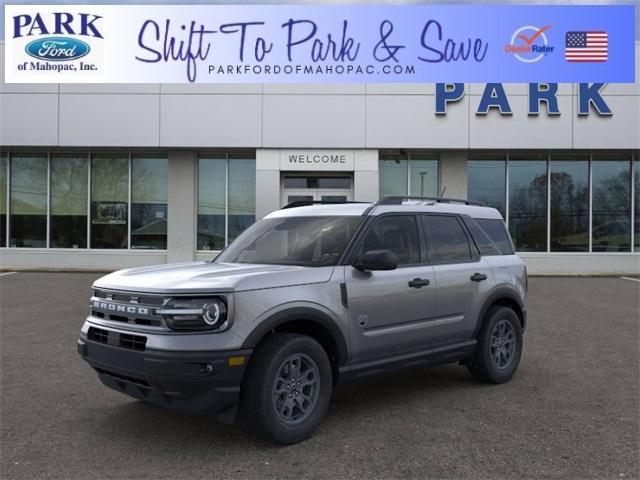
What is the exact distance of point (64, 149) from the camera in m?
18.4

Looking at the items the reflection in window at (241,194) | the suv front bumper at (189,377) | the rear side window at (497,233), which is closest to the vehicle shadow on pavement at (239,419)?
the suv front bumper at (189,377)

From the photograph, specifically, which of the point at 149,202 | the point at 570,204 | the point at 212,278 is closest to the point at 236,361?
Result: the point at 212,278

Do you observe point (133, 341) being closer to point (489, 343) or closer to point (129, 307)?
point (129, 307)

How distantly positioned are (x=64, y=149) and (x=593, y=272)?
1697 cm

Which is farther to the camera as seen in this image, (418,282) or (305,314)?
Result: (418,282)

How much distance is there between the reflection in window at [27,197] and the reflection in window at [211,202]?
5105 millimetres

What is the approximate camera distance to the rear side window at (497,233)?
257 inches

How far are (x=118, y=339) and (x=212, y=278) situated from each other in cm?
84

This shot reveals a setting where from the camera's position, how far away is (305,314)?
4.41 m

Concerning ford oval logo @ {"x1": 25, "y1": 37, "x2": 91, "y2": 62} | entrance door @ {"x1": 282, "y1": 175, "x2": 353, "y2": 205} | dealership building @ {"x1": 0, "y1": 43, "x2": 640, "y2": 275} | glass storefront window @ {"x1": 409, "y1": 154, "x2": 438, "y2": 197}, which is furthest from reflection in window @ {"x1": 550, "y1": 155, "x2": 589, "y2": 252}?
ford oval logo @ {"x1": 25, "y1": 37, "x2": 91, "y2": 62}

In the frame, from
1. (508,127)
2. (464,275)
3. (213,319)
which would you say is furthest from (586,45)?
(213,319)

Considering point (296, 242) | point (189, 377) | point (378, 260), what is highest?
point (296, 242)

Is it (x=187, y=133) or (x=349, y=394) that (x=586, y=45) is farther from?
(x=349, y=394)

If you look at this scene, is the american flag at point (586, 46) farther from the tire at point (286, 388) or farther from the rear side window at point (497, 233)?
the tire at point (286, 388)
